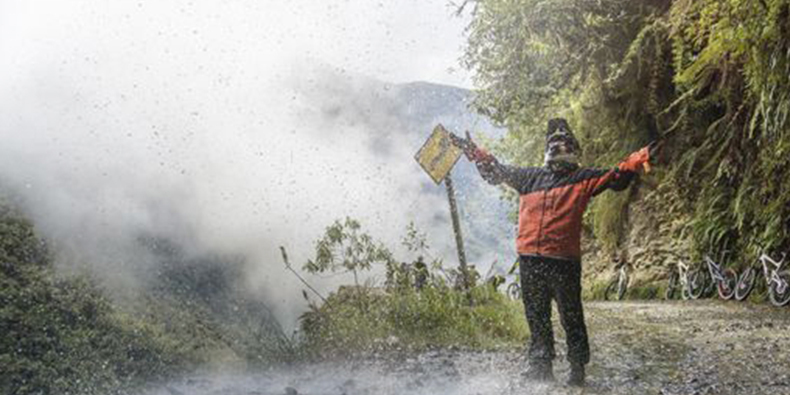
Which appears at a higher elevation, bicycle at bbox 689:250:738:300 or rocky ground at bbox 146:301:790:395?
bicycle at bbox 689:250:738:300

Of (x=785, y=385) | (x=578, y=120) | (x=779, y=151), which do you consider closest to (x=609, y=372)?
(x=785, y=385)

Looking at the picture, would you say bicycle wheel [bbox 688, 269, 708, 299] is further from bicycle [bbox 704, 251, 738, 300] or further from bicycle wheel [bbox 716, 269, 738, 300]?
bicycle wheel [bbox 716, 269, 738, 300]

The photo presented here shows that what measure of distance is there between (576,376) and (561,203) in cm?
112

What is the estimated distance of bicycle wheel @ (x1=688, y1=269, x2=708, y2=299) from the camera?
35.8 feet

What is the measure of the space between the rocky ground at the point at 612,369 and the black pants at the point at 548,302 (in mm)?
234

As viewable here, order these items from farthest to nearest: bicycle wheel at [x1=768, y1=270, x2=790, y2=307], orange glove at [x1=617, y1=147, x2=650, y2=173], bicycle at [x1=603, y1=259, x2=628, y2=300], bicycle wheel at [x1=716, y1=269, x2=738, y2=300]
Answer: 1. bicycle at [x1=603, y1=259, x2=628, y2=300]
2. bicycle wheel at [x1=716, y1=269, x2=738, y2=300]
3. bicycle wheel at [x1=768, y1=270, x2=790, y2=307]
4. orange glove at [x1=617, y1=147, x2=650, y2=173]

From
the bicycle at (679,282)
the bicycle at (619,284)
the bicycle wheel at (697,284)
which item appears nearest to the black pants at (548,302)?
the bicycle wheel at (697,284)

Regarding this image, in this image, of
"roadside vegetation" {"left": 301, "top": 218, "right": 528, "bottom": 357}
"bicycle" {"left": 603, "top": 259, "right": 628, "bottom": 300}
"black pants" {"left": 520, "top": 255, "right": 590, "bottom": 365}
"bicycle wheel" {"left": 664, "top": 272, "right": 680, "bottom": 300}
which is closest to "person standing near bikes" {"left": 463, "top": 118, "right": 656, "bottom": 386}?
"black pants" {"left": 520, "top": 255, "right": 590, "bottom": 365}

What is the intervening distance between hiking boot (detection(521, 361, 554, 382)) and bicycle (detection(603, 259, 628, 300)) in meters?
10.6

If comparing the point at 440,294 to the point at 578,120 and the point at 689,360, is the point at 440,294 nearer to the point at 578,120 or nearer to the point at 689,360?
the point at 689,360

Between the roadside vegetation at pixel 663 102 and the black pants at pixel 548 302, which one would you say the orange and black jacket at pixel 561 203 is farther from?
the roadside vegetation at pixel 663 102

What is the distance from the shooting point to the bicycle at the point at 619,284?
13773mm

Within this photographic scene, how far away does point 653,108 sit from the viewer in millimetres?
10477

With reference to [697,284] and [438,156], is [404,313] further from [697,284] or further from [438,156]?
[697,284]
